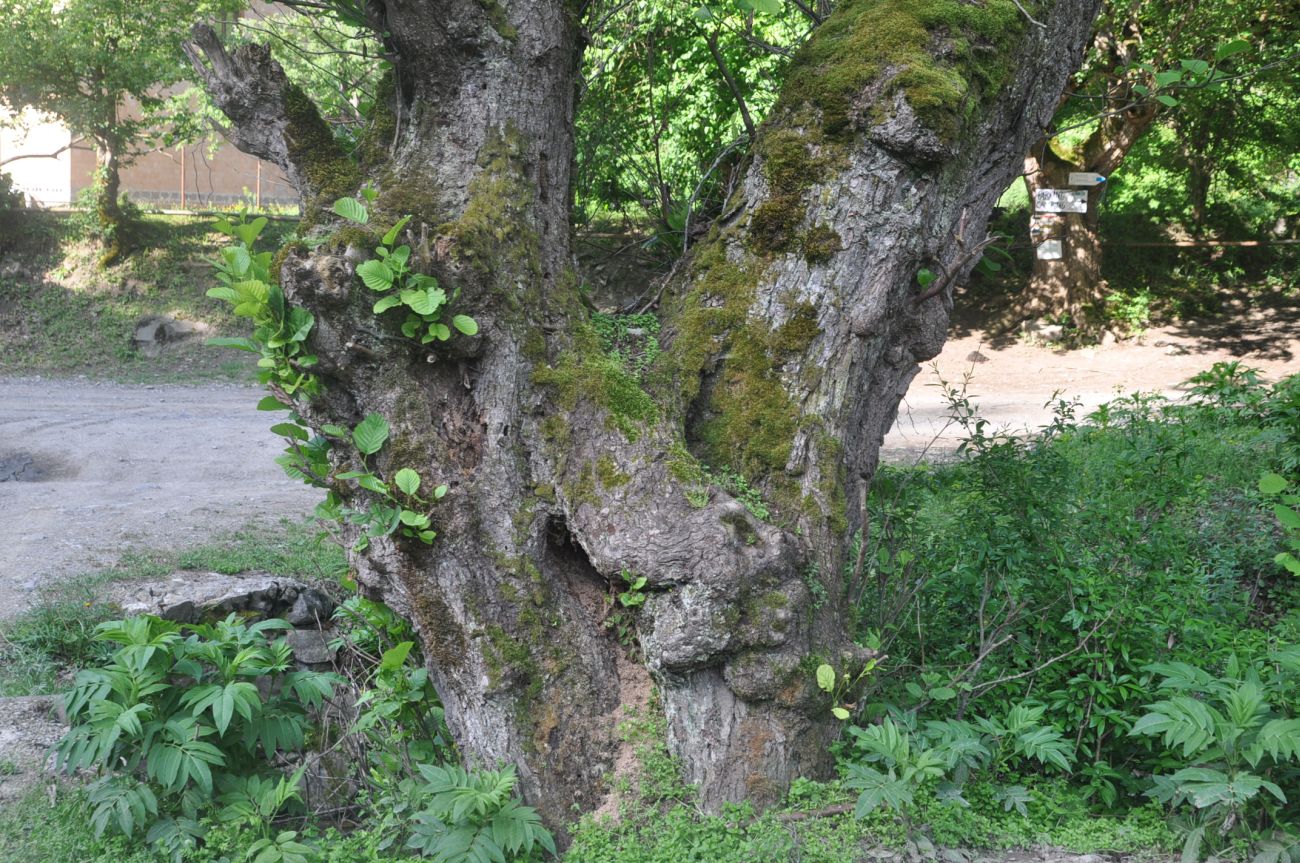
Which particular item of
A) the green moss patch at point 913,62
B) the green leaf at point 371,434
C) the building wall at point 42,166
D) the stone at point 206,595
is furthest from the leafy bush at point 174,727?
the building wall at point 42,166

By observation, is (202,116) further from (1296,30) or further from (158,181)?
(1296,30)

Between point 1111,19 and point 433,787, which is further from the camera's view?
point 1111,19

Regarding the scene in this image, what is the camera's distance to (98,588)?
5.95m

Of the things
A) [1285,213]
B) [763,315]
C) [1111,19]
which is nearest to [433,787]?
[763,315]

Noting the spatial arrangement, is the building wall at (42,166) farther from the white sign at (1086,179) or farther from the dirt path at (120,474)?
the white sign at (1086,179)

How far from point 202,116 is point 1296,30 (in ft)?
56.4

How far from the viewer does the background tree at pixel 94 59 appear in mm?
16859

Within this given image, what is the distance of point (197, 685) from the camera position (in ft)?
12.2

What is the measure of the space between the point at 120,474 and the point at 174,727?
7.34 metres

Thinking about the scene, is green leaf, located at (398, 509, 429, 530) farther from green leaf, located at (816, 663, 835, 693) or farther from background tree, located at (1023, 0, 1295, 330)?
background tree, located at (1023, 0, 1295, 330)

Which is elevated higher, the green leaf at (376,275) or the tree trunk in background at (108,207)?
the tree trunk in background at (108,207)

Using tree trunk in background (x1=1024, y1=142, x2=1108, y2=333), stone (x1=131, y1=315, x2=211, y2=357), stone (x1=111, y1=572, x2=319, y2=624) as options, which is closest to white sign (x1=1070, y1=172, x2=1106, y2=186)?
tree trunk in background (x1=1024, y1=142, x2=1108, y2=333)

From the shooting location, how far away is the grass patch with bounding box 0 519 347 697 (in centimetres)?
512

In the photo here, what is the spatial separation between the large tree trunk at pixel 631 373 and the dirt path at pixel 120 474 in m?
3.51
